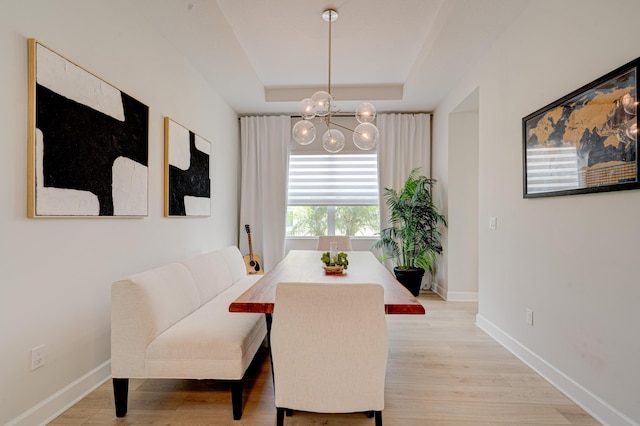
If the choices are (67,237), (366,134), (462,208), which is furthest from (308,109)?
(462,208)

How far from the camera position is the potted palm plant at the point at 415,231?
4387mm

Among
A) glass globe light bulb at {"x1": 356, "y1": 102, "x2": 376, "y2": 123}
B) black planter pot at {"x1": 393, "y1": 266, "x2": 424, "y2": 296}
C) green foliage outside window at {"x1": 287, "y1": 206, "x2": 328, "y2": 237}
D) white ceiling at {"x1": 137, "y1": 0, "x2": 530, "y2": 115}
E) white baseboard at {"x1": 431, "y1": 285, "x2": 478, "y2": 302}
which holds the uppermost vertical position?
white ceiling at {"x1": 137, "y1": 0, "x2": 530, "y2": 115}

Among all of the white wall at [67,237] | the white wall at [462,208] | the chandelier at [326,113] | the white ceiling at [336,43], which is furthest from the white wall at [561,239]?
the white wall at [67,237]

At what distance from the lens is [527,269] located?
8.34 feet

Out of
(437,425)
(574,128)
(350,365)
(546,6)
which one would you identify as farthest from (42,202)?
(546,6)

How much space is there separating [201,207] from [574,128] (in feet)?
10.9

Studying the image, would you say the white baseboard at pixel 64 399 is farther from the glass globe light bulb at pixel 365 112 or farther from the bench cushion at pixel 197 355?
the glass globe light bulb at pixel 365 112

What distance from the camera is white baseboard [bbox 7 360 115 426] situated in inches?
66.2

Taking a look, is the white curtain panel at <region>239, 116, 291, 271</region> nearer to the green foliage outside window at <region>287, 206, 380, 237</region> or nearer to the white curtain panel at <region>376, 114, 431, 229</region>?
the green foliage outside window at <region>287, 206, 380, 237</region>

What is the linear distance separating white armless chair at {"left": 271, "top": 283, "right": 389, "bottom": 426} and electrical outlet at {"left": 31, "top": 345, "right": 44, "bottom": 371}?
129cm

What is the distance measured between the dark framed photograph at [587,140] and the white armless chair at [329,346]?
56.7 inches

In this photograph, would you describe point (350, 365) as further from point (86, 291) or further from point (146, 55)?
point (146, 55)

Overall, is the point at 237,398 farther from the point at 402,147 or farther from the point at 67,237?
the point at 402,147

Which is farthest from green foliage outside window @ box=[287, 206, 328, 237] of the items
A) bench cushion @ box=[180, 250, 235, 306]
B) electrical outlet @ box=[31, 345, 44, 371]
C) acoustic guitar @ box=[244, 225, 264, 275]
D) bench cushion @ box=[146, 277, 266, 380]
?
electrical outlet @ box=[31, 345, 44, 371]
